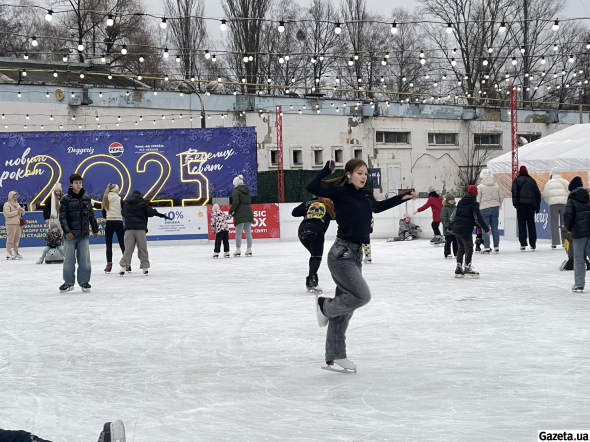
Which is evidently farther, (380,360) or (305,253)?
(305,253)

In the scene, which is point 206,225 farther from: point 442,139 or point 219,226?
point 442,139

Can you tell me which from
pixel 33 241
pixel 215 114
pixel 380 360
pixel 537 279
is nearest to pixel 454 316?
pixel 380 360

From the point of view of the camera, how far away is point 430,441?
356cm

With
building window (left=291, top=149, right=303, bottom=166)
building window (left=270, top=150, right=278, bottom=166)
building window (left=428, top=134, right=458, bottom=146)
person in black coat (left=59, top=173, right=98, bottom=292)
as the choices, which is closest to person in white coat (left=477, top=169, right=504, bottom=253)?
person in black coat (left=59, top=173, right=98, bottom=292)

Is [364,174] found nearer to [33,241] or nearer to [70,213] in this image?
[70,213]

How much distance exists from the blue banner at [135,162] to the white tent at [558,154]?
24.6 feet

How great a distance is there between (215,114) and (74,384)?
30673 millimetres

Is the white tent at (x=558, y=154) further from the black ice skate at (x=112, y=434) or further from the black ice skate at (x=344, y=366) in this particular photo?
the black ice skate at (x=112, y=434)

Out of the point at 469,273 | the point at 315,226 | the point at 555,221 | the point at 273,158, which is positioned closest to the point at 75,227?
the point at 315,226

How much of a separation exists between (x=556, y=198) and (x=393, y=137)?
79.0 ft

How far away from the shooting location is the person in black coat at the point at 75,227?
1002 centimetres

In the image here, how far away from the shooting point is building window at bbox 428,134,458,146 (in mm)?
40844

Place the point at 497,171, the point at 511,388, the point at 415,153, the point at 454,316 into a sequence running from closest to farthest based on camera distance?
the point at 511,388
the point at 454,316
the point at 497,171
the point at 415,153

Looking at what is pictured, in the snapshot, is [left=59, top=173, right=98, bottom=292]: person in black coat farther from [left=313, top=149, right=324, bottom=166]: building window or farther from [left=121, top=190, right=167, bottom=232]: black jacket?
[left=313, top=149, right=324, bottom=166]: building window
